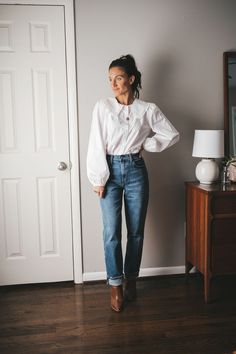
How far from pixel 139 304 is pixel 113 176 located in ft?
2.86

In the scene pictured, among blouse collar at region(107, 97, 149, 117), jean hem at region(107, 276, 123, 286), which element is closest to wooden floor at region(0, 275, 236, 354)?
jean hem at region(107, 276, 123, 286)

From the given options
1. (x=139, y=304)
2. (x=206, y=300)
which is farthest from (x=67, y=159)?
(x=206, y=300)

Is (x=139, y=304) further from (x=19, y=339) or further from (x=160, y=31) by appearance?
(x=160, y=31)

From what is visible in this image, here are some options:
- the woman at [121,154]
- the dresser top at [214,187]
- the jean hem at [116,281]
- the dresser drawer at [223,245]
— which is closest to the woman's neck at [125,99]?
the woman at [121,154]

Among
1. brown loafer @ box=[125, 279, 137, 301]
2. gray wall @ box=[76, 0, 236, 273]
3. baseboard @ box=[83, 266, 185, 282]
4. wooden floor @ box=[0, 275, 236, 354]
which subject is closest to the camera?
wooden floor @ box=[0, 275, 236, 354]

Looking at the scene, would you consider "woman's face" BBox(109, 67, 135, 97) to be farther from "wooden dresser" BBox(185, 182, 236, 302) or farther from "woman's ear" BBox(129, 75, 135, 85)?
"wooden dresser" BBox(185, 182, 236, 302)

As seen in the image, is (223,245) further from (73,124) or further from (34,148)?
(34,148)

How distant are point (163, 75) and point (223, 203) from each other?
3.43ft

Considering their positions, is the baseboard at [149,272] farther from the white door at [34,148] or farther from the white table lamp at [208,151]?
the white table lamp at [208,151]

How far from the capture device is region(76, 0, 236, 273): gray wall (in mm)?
2426

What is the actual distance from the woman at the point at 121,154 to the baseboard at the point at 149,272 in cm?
36

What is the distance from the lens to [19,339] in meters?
1.88

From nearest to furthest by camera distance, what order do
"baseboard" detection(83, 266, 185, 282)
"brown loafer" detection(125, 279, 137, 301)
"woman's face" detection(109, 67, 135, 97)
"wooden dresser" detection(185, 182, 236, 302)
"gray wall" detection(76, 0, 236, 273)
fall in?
1. "woman's face" detection(109, 67, 135, 97)
2. "wooden dresser" detection(185, 182, 236, 302)
3. "brown loafer" detection(125, 279, 137, 301)
4. "gray wall" detection(76, 0, 236, 273)
5. "baseboard" detection(83, 266, 185, 282)

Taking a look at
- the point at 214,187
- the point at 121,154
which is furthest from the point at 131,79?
the point at 214,187
